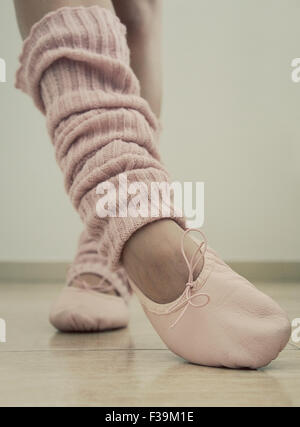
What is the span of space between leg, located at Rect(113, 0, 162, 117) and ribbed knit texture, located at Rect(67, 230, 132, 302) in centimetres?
22

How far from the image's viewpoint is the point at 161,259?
0.47 metres

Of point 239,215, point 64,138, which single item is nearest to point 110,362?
point 64,138

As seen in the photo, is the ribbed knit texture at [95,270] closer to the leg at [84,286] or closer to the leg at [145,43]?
the leg at [84,286]

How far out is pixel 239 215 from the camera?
1.33 metres

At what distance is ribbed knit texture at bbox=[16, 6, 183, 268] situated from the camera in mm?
500

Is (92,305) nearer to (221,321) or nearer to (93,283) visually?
(93,283)

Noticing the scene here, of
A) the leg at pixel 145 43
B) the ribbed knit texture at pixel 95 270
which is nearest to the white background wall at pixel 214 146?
the leg at pixel 145 43

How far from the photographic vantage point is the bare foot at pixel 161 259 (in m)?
0.47

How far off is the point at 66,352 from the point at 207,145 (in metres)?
0.95

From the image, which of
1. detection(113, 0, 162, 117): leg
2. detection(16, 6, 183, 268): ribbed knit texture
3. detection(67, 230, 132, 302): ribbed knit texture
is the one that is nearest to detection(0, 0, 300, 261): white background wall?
detection(113, 0, 162, 117): leg

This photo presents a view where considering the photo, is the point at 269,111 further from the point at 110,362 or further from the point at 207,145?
the point at 110,362

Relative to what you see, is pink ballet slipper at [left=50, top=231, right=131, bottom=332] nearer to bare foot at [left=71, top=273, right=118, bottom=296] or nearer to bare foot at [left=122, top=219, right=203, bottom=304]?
bare foot at [left=71, top=273, right=118, bottom=296]

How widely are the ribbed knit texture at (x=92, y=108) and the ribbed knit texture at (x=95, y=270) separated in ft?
0.68

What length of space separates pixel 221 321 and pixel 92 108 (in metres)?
0.22
